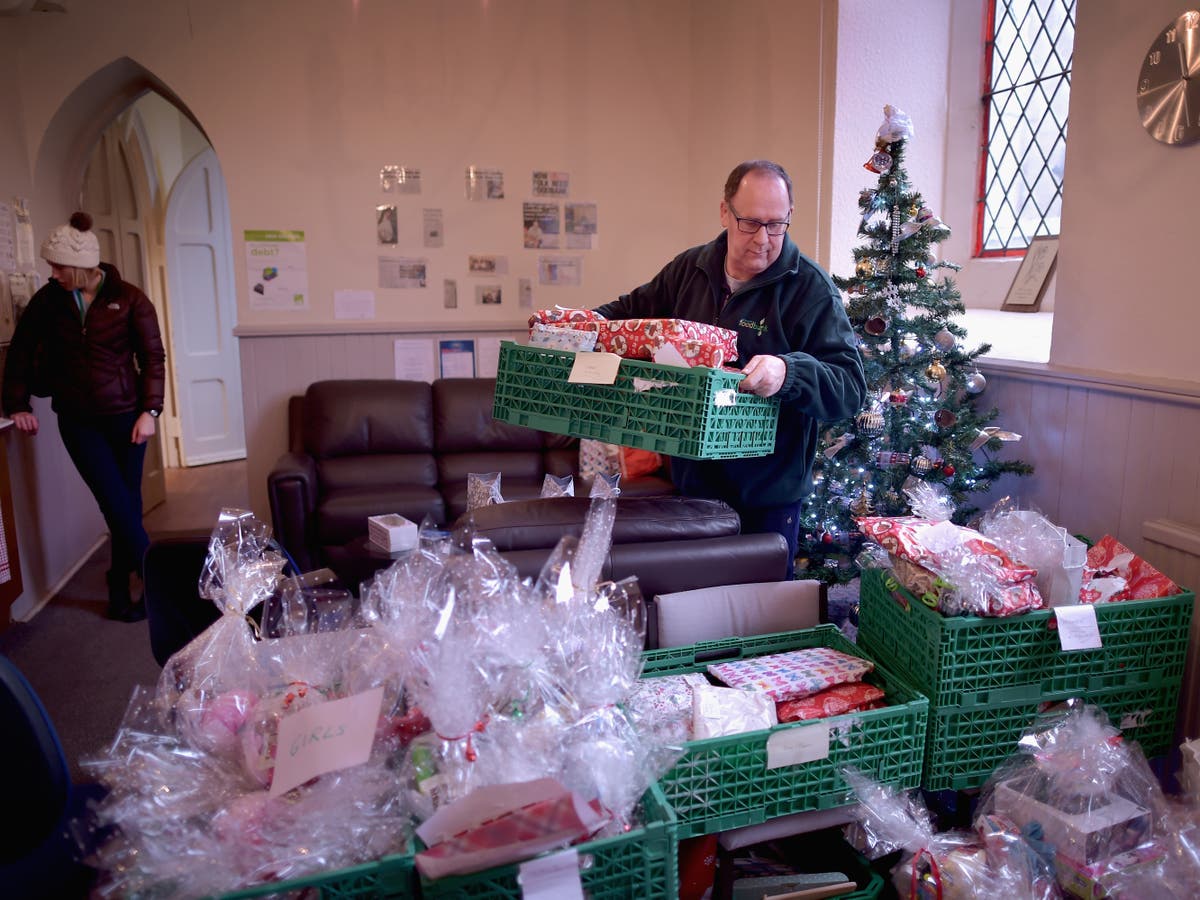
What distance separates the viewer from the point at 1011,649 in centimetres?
152

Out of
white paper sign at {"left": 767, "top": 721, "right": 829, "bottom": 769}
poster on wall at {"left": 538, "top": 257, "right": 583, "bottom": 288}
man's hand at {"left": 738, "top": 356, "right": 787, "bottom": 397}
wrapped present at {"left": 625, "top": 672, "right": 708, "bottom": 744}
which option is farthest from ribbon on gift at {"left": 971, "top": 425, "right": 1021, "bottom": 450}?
poster on wall at {"left": 538, "top": 257, "right": 583, "bottom": 288}

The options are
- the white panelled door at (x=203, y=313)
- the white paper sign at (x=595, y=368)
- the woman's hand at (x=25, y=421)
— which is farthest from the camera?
the white panelled door at (x=203, y=313)

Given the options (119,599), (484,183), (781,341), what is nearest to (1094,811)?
(781,341)

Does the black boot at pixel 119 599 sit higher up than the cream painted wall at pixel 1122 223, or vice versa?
the cream painted wall at pixel 1122 223

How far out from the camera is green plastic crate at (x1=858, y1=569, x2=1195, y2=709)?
148 cm

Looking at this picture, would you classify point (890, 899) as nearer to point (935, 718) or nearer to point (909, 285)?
point (935, 718)

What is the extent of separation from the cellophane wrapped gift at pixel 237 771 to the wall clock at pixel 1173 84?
2258 millimetres

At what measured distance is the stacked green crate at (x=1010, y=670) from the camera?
4.86ft

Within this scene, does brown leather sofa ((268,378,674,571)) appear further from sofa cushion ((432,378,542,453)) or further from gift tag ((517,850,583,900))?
gift tag ((517,850,583,900))

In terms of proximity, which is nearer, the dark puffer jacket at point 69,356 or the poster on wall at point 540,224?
the dark puffer jacket at point 69,356

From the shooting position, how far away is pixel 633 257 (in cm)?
510

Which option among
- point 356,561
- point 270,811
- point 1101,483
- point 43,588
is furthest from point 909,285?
point 43,588

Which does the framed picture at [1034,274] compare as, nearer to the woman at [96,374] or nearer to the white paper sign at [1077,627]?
the white paper sign at [1077,627]

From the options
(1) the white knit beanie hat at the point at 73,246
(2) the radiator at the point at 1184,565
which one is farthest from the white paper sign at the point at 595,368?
(1) the white knit beanie hat at the point at 73,246
